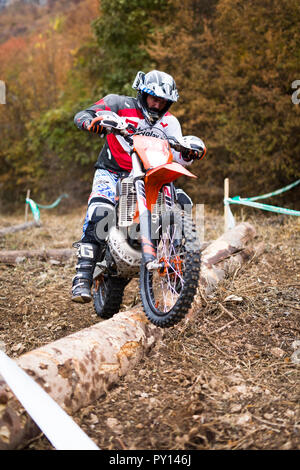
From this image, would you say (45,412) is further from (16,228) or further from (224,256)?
(16,228)

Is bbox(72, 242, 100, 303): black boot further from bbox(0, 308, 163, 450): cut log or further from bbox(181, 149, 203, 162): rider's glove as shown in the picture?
bbox(181, 149, 203, 162): rider's glove

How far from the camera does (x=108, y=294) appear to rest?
4.37m

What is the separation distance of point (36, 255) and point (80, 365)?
4734mm

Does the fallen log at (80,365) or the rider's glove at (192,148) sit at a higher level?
the rider's glove at (192,148)

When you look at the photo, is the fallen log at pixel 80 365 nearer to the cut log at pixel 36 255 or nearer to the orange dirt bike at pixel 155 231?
the orange dirt bike at pixel 155 231

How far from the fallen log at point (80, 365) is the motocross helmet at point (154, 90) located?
66.9 inches

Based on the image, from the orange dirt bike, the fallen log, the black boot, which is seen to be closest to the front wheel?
the orange dirt bike

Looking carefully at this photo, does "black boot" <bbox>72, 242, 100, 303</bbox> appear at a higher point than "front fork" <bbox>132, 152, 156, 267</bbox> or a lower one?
lower

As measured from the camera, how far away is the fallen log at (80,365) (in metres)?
2.24

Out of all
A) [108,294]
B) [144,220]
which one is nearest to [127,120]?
[144,220]

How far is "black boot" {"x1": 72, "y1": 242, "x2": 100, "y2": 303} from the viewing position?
3961 mm

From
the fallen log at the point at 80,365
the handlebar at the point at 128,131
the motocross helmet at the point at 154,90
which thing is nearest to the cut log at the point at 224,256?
the fallen log at the point at 80,365

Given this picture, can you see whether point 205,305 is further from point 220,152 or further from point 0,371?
point 220,152

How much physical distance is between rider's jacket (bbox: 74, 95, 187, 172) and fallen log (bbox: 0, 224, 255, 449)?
145 centimetres
